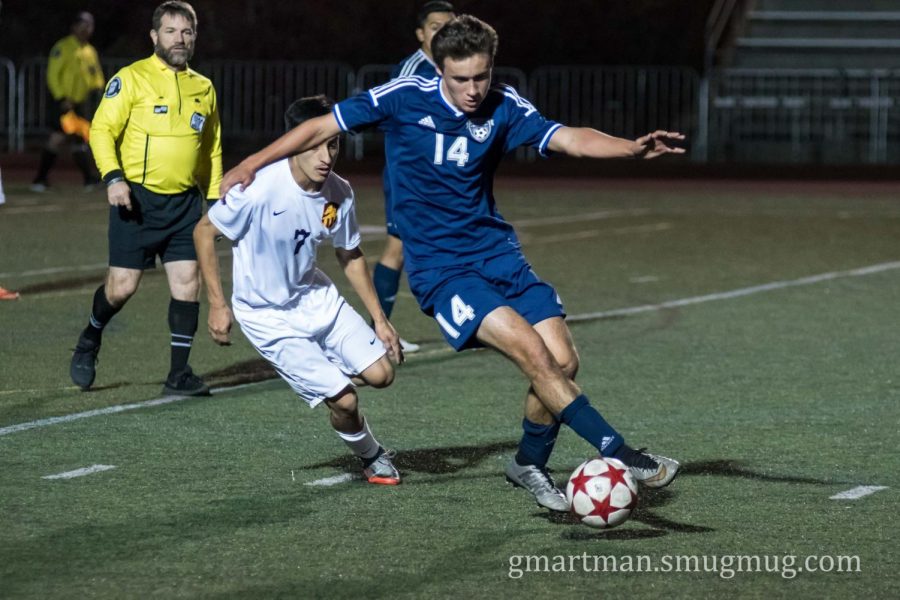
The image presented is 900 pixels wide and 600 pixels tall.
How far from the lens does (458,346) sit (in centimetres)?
642

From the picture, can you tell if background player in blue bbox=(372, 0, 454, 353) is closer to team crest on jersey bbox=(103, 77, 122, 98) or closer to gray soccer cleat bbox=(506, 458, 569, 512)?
team crest on jersey bbox=(103, 77, 122, 98)

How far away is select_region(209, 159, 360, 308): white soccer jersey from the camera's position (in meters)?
6.88

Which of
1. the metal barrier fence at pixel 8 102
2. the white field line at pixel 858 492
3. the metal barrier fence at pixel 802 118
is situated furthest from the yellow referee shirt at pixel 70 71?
the white field line at pixel 858 492

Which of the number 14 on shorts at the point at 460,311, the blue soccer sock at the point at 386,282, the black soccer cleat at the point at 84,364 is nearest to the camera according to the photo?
the number 14 on shorts at the point at 460,311

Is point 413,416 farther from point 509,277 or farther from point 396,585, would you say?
point 396,585

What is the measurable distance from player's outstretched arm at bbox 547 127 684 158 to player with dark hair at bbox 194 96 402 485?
93 centimetres

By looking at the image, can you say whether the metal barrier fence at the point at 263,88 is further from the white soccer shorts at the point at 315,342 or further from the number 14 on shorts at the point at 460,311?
the number 14 on shorts at the point at 460,311

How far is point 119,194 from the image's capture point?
867 centimetres

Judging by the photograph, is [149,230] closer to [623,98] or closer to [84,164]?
[84,164]

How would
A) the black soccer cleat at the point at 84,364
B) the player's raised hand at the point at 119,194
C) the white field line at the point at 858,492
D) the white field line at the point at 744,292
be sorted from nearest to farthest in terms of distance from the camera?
the white field line at the point at 858,492, the player's raised hand at the point at 119,194, the black soccer cleat at the point at 84,364, the white field line at the point at 744,292

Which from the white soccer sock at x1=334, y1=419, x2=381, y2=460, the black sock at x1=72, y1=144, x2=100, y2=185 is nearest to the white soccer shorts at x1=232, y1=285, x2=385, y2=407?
the white soccer sock at x1=334, y1=419, x2=381, y2=460

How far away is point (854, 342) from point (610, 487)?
5411 millimetres

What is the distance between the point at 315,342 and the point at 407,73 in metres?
3.50

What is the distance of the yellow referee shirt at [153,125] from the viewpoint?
348 inches
